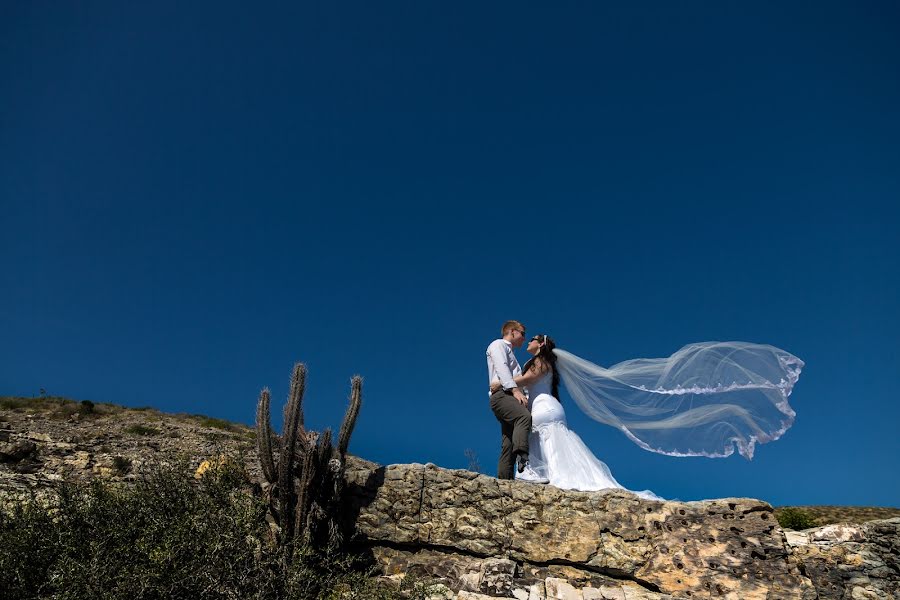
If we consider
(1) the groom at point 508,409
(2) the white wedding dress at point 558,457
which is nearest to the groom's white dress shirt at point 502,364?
(1) the groom at point 508,409

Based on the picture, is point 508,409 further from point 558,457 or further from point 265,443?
point 265,443

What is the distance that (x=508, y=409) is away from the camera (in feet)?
29.1

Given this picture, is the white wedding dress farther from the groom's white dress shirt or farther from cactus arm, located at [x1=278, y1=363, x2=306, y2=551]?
cactus arm, located at [x1=278, y1=363, x2=306, y2=551]

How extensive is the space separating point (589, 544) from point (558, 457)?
1.50 m

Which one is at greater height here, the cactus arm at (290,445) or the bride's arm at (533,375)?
the bride's arm at (533,375)

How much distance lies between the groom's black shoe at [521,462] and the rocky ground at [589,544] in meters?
0.46

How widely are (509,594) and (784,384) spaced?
17.5 ft

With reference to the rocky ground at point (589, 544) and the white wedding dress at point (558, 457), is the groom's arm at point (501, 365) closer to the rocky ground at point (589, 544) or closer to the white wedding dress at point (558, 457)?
the white wedding dress at point (558, 457)

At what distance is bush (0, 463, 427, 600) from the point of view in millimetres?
6160

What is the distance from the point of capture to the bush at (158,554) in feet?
20.2

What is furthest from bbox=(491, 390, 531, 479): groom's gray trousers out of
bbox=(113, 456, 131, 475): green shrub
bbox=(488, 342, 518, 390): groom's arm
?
bbox=(113, 456, 131, 475): green shrub

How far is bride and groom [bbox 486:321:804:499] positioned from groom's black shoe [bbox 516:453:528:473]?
18 mm

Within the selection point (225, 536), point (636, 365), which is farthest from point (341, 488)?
point (636, 365)

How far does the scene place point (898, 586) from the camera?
7023 millimetres
